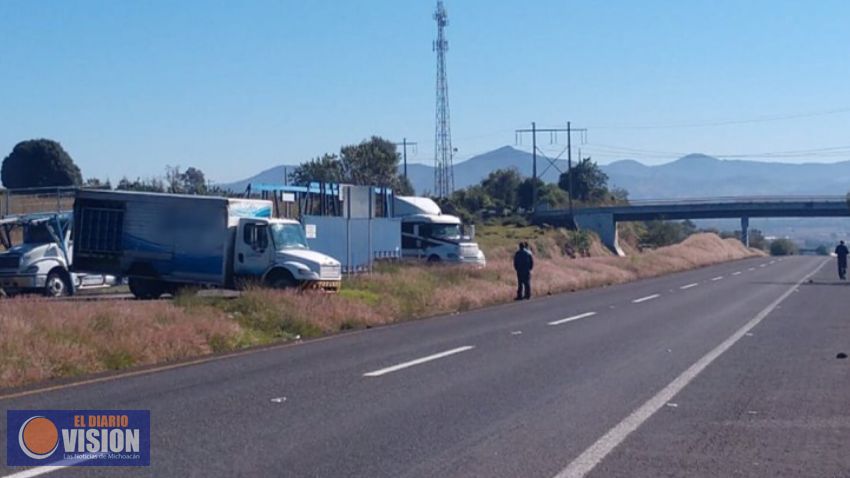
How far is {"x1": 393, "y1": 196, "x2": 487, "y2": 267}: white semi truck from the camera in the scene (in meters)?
48.6

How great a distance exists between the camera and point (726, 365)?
1609cm

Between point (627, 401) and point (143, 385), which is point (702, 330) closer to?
point (627, 401)

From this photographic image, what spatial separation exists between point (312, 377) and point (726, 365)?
19.8 ft

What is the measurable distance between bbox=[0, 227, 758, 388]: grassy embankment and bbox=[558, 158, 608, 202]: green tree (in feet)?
258

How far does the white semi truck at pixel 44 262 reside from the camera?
31.7m

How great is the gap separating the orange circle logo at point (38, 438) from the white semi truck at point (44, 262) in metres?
21.8

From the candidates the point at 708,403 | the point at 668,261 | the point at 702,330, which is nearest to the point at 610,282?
the point at 668,261

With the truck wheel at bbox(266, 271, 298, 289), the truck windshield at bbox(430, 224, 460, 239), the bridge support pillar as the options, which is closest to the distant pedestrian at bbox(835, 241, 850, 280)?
the truck windshield at bbox(430, 224, 460, 239)

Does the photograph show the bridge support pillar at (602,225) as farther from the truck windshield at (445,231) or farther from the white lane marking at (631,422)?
the white lane marking at (631,422)

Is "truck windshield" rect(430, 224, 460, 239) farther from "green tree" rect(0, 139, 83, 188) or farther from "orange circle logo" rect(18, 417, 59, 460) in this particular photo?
"orange circle logo" rect(18, 417, 59, 460)

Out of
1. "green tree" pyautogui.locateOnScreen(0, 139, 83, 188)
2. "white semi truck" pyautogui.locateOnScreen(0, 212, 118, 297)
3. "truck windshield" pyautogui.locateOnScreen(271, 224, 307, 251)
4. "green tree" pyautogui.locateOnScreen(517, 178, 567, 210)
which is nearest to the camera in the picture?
"truck windshield" pyautogui.locateOnScreen(271, 224, 307, 251)

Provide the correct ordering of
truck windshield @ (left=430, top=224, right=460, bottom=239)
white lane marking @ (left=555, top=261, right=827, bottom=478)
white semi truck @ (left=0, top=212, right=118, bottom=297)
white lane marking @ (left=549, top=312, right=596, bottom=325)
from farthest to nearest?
truck windshield @ (left=430, top=224, right=460, bottom=239)
white semi truck @ (left=0, top=212, right=118, bottom=297)
white lane marking @ (left=549, top=312, right=596, bottom=325)
white lane marking @ (left=555, top=261, right=827, bottom=478)

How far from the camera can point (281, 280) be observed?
2975 centimetres

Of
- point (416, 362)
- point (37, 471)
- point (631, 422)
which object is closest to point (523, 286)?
point (416, 362)
